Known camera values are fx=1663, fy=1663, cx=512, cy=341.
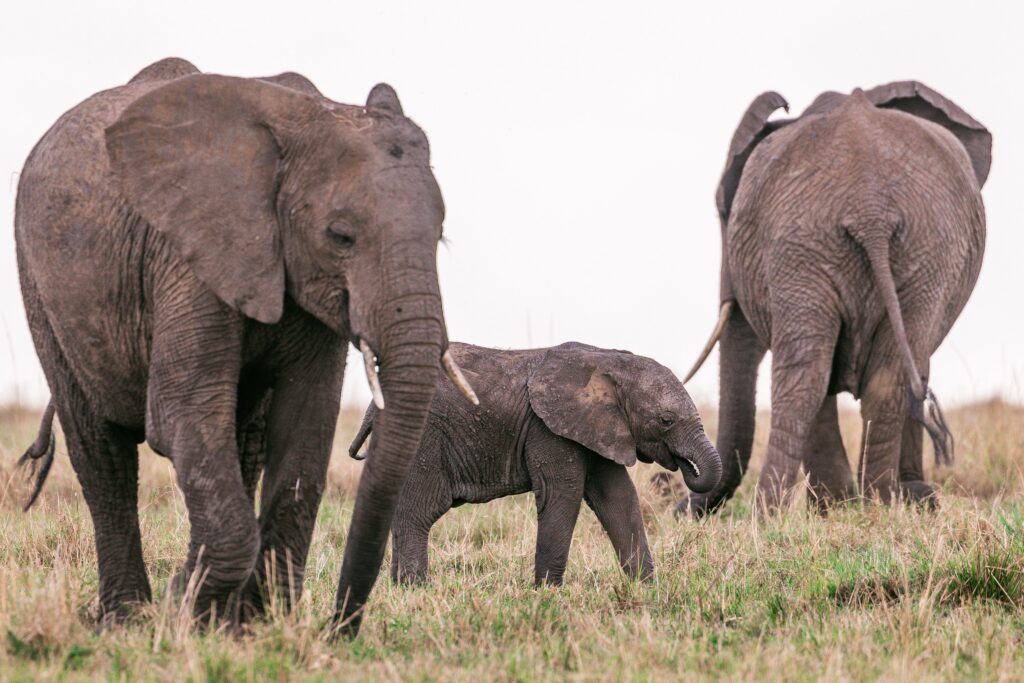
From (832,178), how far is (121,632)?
5.06m

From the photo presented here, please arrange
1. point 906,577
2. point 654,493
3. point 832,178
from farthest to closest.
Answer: point 654,493, point 832,178, point 906,577

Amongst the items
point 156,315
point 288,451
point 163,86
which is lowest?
point 288,451

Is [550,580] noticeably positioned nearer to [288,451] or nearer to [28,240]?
[288,451]

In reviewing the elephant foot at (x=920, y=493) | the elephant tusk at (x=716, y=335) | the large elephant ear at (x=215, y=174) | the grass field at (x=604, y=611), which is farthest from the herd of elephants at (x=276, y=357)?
the elephant tusk at (x=716, y=335)

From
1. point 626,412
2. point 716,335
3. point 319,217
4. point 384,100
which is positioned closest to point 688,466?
point 626,412

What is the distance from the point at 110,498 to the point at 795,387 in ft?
13.7

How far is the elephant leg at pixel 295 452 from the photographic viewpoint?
18.8ft

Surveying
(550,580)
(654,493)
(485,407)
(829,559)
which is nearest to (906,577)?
(829,559)

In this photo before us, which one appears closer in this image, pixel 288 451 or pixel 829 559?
pixel 288 451

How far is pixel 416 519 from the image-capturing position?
26.1 ft

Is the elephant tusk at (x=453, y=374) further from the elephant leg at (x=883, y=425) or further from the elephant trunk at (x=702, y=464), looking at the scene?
the elephant leg at (x=883, y=425)

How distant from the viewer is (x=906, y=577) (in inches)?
237

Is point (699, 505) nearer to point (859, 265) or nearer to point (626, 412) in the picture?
point (859, 265)

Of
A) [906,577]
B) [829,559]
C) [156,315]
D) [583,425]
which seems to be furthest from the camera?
[583,425]
